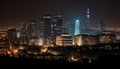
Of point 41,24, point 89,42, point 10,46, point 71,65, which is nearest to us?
point 71,65

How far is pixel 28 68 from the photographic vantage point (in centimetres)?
2452

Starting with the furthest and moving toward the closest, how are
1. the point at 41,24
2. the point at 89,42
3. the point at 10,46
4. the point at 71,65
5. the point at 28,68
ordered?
the point at 41,24 → the point at 89,42 → the point at 10,46 → the point at 71,65 → the point at 28,68

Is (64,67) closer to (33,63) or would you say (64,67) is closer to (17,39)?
(33,63)

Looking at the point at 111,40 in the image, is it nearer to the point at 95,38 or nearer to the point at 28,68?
the point at 95,38

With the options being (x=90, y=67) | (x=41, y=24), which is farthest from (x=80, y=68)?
(x=41, y=24)

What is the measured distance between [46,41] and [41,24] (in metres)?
7.30

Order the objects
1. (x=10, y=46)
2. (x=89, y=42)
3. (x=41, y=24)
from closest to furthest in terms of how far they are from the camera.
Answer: (x=10, y=46) < (x=89, y=42) < (x=41, y=24)

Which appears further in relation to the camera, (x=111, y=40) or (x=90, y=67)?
(x=111, y=40)

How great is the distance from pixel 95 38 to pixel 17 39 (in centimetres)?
813

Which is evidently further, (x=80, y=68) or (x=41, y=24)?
(x=41, y=24)

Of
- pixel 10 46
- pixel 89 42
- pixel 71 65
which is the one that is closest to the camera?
pixel 71 65

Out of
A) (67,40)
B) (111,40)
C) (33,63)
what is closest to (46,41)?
(67,40)

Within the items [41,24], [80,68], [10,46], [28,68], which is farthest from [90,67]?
[41,24]

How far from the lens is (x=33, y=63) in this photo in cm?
2731
